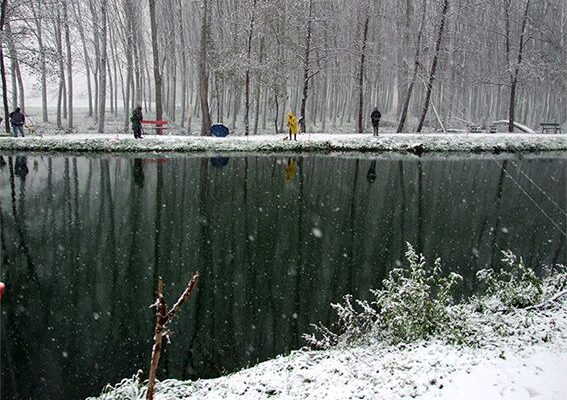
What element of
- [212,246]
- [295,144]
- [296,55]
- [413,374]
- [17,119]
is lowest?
[212,246]

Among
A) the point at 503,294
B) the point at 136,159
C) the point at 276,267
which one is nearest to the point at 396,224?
the point at 276,267

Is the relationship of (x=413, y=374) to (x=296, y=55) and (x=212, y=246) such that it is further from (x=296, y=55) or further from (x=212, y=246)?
(x=296, y=55)

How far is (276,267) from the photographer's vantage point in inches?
354

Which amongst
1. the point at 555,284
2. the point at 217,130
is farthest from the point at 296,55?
the point at 555,284

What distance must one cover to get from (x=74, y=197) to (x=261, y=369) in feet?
34.7

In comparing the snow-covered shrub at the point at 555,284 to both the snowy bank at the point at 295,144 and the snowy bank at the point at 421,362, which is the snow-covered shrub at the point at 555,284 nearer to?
the snowy bank at the point at 421,362

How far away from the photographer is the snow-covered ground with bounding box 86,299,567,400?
169 inches

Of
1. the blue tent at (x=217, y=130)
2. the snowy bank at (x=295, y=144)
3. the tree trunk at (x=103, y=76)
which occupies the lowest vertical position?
the snowy bank at (x=295, y=144)

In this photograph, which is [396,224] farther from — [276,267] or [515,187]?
[515,187]

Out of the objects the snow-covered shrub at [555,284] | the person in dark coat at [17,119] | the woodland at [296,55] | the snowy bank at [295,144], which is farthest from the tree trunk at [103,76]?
the snow-covered shrub at [555,284]

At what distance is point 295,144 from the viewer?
2395 centimetres

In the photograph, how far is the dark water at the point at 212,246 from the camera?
20.7 ft

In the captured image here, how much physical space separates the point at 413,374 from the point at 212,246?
6.12m

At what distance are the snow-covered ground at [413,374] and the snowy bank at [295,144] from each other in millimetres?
18631
